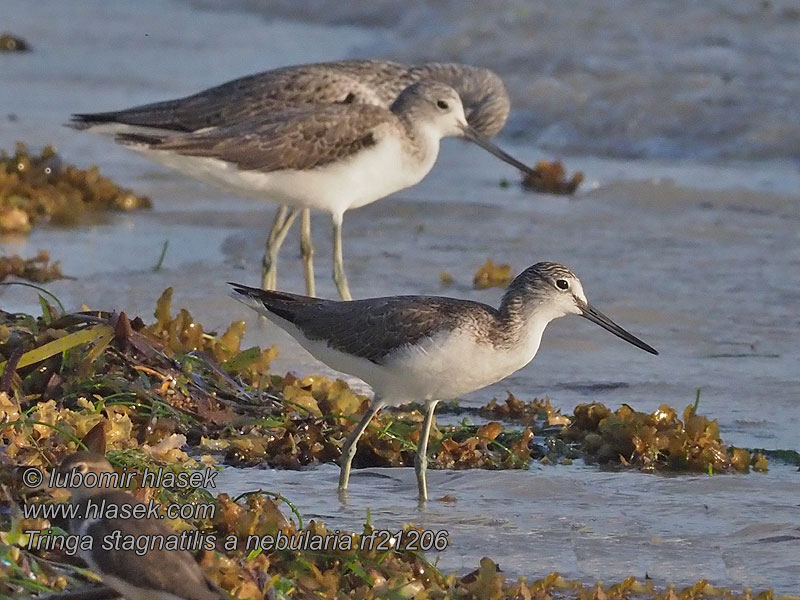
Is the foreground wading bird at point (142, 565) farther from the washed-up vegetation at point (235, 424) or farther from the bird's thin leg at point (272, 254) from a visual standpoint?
the bird's thin leg at point (272, 254)

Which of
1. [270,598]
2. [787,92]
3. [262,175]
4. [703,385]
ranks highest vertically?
[787,92]

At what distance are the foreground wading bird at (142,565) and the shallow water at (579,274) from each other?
3.49ft

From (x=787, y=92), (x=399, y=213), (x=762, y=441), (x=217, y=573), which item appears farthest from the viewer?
(x=787, y=92)

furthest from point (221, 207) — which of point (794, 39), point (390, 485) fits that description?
point (794, 39)

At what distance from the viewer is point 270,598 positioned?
138 inches

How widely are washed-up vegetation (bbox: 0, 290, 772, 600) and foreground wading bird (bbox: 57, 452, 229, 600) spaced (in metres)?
0.57

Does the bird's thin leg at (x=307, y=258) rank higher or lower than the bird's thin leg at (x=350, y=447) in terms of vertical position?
higher

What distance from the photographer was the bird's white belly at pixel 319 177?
710cm

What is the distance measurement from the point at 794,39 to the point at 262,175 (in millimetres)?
7847

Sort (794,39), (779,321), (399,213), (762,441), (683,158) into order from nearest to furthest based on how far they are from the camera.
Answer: (762,441) < (779,321) < (399,213) < (683,158) < (794,39)

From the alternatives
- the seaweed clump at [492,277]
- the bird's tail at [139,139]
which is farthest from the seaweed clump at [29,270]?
the seaweed clump at [492,277]

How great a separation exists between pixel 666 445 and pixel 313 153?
2.65 metres

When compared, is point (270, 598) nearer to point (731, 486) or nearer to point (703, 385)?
point (731, 486)

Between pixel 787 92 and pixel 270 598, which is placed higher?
pixel 787 92
